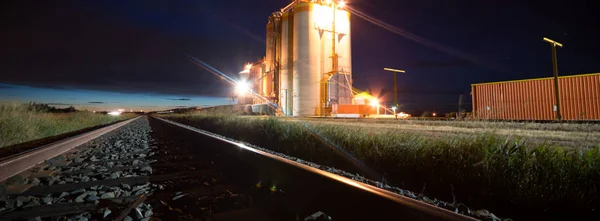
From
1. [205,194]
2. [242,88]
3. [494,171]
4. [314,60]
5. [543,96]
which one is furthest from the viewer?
[242,88]

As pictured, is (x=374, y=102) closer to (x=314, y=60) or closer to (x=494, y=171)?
(x=314, y=60)

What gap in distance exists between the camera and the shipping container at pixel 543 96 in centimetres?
2330

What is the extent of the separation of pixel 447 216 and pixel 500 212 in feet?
5.19

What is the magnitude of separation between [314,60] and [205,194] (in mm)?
36133

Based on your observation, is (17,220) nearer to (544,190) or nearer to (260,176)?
(260,176)

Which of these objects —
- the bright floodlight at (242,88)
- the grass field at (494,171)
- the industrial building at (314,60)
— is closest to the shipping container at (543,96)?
the industrial building at (314,60)

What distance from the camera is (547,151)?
308 cm

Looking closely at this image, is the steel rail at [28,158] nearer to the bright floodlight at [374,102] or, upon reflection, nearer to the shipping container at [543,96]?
the shipping container at [543,96]

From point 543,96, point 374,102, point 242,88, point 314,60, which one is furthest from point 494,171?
point 242,88

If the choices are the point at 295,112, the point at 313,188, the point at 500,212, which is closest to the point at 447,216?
the point at 313,188

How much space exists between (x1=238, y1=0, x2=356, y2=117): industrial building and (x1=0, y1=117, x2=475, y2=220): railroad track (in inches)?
1241

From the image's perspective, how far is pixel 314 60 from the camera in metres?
37.9

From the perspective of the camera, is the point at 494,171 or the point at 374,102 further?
the point at 374,102

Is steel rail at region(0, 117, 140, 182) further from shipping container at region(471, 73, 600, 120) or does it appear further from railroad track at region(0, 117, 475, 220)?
shipping container at region(471, 73, 600, 120)
